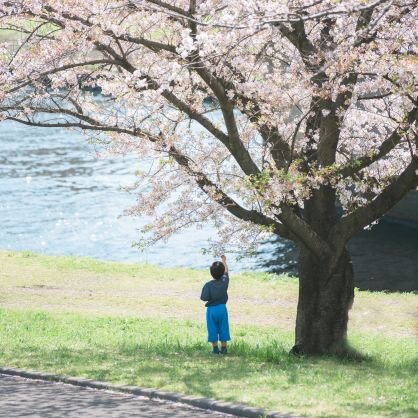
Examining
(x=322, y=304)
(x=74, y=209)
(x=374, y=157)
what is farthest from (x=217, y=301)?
(x=74, y=209)

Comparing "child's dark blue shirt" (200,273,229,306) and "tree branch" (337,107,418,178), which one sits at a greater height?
"tree branch" (337,107,418,178)

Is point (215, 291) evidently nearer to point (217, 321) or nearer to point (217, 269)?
point (217, 269)

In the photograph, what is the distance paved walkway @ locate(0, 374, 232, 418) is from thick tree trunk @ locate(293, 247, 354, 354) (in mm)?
5074

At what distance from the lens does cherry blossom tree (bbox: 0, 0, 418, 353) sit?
13.3 meters

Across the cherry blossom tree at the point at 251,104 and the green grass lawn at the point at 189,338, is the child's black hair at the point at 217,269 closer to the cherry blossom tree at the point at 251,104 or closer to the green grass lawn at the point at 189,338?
the cherry blossom tree at the point at 251,104

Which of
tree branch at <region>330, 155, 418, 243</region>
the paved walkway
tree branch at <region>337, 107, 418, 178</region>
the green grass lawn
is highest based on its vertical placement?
tree branch at <region>337, 107, 418, 178</region>

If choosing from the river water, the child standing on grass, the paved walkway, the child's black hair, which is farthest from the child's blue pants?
the river water

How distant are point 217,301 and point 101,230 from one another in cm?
3039

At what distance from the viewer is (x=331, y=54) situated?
1270 centimetres

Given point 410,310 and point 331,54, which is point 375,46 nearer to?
point 331,54

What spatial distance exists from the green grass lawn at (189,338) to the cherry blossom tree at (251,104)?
225 centimetres

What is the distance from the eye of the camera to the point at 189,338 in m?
18.5

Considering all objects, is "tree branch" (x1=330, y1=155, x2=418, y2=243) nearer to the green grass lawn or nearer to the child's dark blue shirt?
the child's dark blue shirt

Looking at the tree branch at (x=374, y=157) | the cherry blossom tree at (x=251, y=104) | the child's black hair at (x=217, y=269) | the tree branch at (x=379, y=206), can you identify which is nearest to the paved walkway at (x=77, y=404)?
the child's black hair at (x=217, y=269)
